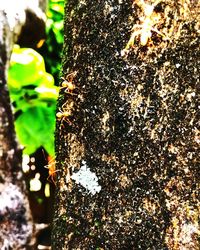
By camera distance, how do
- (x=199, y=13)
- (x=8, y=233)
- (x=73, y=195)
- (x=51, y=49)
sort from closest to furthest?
(x=199, y=13), (x=73, y=195), (x=8, y=233), (x=51, y=49)

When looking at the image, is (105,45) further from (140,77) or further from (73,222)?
(73,222)

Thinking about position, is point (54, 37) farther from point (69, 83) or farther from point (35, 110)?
point (69, 83)

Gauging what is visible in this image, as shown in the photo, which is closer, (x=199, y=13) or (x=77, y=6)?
(x=199, y=13)

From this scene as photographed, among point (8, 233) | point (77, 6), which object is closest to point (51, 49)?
point (8, 233)

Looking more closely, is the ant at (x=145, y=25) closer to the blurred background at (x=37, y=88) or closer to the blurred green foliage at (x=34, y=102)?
the blurred background at (x=37, y=88)

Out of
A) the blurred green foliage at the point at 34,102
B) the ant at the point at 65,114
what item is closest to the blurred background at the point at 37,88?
the blurred green foliage at the point at 34,102

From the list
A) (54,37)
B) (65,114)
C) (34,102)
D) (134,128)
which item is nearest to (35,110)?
(34,102)

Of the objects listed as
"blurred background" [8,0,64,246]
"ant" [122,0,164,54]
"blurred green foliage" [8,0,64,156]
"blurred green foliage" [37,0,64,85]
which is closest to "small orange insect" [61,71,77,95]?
"ant" [122,0,164,54]
